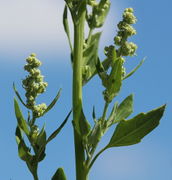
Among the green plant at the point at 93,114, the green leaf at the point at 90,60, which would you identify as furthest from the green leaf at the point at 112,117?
the green leaf at the point at 90,60

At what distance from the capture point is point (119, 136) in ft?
13.7

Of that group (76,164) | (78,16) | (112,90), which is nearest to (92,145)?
(76,164)

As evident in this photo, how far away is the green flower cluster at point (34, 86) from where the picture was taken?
14.2 feet

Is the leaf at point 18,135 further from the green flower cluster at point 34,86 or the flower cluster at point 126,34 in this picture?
the flower cluster at point 126,34

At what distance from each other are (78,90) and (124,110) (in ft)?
1.48

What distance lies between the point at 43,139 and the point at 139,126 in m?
0.85

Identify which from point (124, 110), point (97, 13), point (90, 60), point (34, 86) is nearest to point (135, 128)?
point (124, 110)

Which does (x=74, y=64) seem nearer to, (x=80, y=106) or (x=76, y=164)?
(x=80, y=106)

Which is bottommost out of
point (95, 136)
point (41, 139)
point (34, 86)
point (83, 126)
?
point (95, 136)

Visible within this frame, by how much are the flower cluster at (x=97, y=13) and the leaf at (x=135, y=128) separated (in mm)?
1060

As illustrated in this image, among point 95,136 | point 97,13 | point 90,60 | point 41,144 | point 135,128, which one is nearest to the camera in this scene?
point 95,136

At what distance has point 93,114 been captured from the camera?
4.16m

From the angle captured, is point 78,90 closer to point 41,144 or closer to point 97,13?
point 41,144

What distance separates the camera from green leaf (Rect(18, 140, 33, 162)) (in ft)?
13.9
